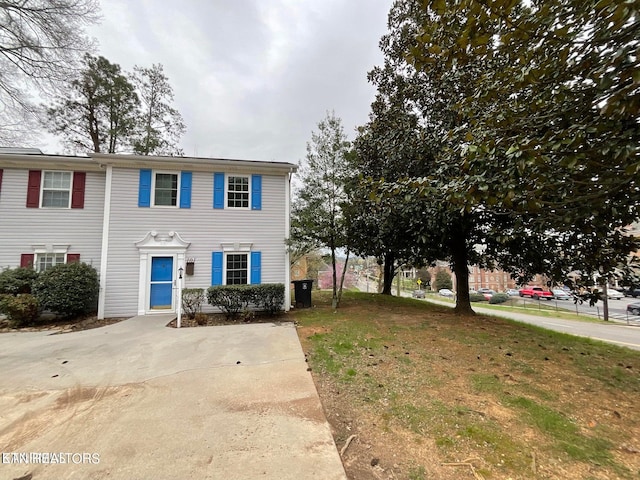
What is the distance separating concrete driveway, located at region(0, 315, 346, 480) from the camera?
2.15 m

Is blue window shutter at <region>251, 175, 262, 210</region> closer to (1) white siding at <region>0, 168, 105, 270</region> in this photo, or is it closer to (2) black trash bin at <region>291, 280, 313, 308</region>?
(2) black trash bin at <region>291, 280, 313, 308</region>

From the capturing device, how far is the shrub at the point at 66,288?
7.32 meters

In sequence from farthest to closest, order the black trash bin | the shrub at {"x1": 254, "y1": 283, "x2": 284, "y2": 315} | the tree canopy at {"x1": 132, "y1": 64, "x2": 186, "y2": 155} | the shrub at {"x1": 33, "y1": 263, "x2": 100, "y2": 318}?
1. the tree canopy at {"x1": 132, "y1": 64, "x2": 186, "y2": 155}
2. the black trash bin
3. the shrub at {"x1": 254, "y1": 283, "x2": 284, "y2": 315}
4. the shrub at {"x1": 33, "y1": 263, "x2": 100, "y2": 318}

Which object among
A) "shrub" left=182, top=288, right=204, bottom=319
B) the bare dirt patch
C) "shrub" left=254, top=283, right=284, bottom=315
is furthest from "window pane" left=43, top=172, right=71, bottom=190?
the bare dirt patch

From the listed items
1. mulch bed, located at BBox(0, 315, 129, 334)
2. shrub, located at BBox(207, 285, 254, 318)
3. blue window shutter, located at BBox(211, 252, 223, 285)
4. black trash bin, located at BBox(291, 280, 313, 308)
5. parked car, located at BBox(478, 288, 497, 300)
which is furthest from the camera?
parked car, located at BBox(478, 288, 497, 300)

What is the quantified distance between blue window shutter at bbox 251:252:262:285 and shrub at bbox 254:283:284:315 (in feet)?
3.21

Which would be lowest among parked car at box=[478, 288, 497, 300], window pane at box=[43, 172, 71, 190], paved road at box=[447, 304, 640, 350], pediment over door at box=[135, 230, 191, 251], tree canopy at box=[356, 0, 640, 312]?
parked car at box=[478, 288, 497, 300]

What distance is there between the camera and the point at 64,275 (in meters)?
7.50

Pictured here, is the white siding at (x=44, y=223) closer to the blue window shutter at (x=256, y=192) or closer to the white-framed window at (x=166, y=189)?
the white-framed window at (x=166, y=189)

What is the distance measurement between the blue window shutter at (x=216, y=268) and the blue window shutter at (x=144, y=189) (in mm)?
2752

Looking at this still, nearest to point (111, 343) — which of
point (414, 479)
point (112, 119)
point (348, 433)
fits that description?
point (348, 433)

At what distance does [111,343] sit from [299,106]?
14123 mm

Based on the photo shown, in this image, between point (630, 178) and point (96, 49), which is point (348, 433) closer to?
point (630, 178)

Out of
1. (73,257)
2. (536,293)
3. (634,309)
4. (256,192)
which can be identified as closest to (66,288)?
(73,257)
